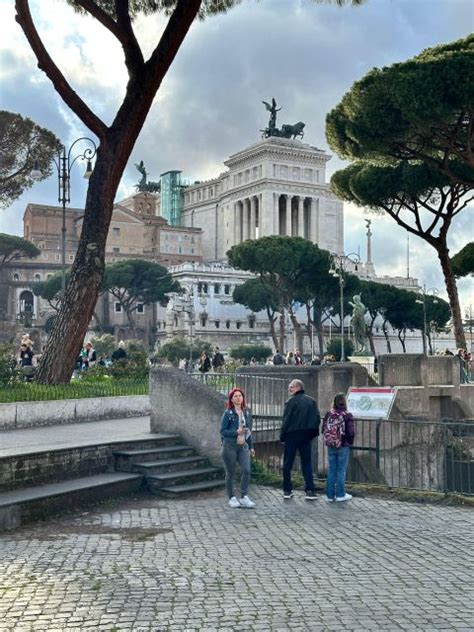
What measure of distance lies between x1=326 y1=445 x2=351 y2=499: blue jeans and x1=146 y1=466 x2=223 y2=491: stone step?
1563mm

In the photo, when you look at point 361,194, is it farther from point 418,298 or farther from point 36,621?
point 418,298

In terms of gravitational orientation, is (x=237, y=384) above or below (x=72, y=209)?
below

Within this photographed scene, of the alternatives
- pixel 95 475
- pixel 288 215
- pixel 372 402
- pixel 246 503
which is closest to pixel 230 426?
pixel 246 503

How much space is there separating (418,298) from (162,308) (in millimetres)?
28125

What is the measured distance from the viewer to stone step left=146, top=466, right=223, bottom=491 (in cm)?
978

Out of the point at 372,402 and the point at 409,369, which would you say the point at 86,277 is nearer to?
the point at 372,402

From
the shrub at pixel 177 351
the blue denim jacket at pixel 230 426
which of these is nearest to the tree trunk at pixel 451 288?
the blue denim jacket at pixel 230 426

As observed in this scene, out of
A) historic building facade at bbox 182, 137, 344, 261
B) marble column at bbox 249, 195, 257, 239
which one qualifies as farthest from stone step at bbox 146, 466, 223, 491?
marble column at bbox 249, 195, 257, 239

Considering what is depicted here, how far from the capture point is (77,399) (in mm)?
14750

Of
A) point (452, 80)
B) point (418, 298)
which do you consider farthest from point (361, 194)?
point (418, 298)

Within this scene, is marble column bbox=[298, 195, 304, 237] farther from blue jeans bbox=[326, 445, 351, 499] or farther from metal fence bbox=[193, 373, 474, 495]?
blue jeans bbox=[326, 445, 351, 499]

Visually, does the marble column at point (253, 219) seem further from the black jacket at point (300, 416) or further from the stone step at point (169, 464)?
the black jacket at point (300, 416)

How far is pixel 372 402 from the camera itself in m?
13.4

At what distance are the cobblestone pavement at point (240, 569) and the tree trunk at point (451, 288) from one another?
66.5 feet
